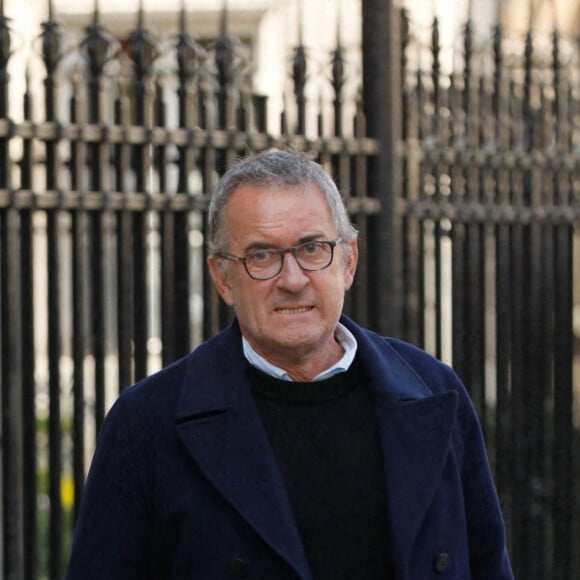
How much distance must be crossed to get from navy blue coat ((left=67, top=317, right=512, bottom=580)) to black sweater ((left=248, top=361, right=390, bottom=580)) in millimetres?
40

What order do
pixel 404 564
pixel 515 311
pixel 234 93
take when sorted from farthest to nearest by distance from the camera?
pixel 515 311 < pixel 234 93 < pixel 404 564

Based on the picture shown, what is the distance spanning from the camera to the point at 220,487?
2484 millimetres

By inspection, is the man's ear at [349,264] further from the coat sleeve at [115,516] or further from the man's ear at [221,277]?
the coat sleeve at [115,516]

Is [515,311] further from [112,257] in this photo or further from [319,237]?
[319,237]

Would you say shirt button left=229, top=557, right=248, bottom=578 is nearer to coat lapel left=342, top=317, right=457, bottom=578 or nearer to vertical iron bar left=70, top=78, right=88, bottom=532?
coat lapel left=342, top=317, right=457, bottom=578

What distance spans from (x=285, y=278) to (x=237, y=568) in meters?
0.61

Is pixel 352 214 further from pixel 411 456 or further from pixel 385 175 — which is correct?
pixel 411 456

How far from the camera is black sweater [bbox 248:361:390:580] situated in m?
2.49

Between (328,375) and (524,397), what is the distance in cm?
293

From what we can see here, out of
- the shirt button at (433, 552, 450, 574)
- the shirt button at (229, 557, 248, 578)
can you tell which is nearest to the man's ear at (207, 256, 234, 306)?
the shirt button at (229, 557, 248, 578)

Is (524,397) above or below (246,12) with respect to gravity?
below

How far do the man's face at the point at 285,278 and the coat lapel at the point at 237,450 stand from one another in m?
0.12

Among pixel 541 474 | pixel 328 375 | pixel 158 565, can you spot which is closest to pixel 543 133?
pixel 541 474

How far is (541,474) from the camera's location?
5434 millimetres
